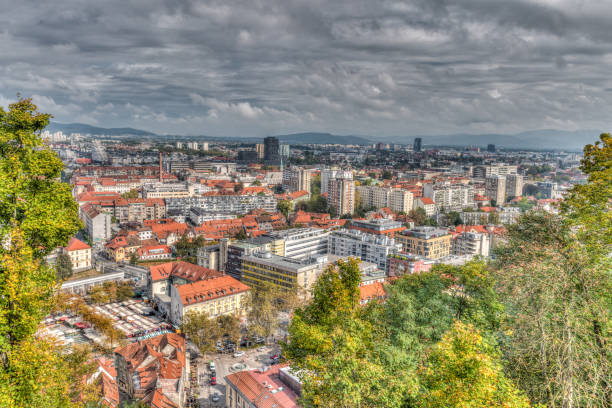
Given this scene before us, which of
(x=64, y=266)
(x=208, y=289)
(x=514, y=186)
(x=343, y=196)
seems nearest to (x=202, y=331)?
(x=208, y=289)

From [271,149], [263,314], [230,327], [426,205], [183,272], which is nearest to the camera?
[230,327]

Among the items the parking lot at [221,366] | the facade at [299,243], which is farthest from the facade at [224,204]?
the parking lot at [221,366]

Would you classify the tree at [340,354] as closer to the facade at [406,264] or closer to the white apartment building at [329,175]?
the facade at [406,264]

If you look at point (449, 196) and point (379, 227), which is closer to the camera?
point (379, 227)

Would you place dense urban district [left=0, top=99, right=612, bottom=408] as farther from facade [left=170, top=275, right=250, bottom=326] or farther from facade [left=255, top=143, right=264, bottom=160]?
facade [left=255, top=143, right=264, bottom=160]

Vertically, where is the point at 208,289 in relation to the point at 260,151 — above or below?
below

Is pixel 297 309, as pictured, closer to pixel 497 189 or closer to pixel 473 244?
pixel 473 244
